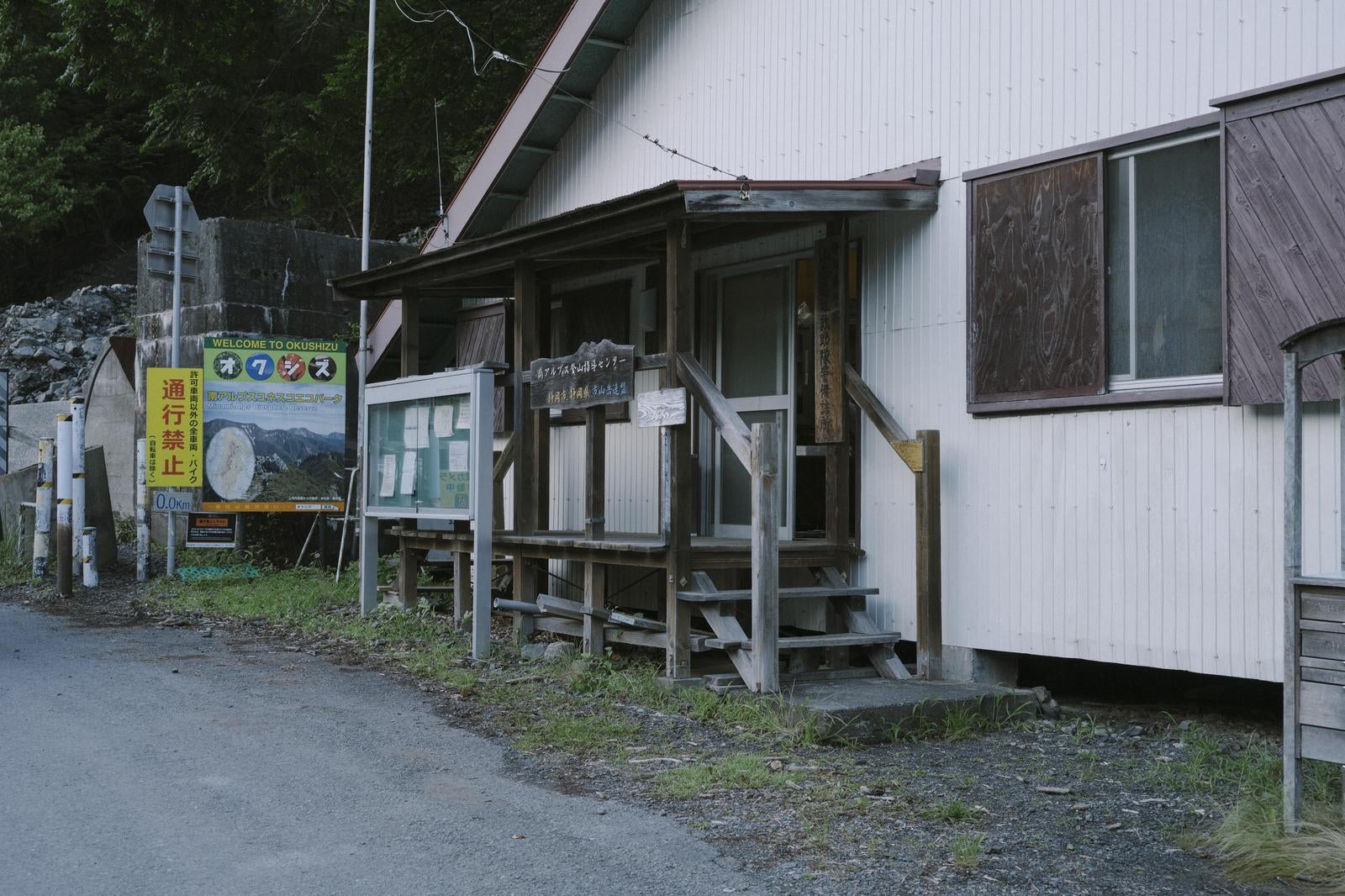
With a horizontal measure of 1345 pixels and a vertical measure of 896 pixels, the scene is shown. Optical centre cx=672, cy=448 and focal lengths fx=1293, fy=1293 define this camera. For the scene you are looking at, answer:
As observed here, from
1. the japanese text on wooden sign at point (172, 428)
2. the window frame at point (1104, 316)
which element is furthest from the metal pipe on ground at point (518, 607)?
the japanese text on wooden sign at point (172, 428)

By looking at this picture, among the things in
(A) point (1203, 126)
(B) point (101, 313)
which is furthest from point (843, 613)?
(B) point (101, 313)

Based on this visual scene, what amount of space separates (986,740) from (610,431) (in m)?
5.14

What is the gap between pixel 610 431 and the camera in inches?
446

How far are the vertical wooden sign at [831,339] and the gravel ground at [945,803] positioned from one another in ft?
7.88

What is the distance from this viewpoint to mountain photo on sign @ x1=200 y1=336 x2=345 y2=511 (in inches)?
559

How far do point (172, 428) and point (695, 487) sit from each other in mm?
6702

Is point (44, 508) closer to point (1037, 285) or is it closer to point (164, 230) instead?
point (164, 230)

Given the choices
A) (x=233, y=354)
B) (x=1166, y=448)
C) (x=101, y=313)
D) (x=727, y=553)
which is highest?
(x=101, y=313)

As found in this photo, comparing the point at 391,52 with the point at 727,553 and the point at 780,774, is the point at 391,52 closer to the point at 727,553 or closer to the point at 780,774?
the point at 727,553

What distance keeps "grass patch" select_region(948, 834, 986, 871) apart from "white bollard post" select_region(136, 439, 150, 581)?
11.5 meters

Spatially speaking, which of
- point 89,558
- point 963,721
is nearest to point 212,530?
point 89,558

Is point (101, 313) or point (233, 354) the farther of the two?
point (101, 313)

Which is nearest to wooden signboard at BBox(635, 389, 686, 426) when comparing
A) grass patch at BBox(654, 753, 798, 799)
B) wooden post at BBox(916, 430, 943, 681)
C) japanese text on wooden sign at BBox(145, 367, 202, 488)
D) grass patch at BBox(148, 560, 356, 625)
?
wooden post at BBox(916, 430, 943, 681)

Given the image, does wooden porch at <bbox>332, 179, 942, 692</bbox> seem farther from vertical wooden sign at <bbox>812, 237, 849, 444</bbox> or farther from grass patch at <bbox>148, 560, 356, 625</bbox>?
grass patch at <bbox>148, 560, 356, 625</bbox>
